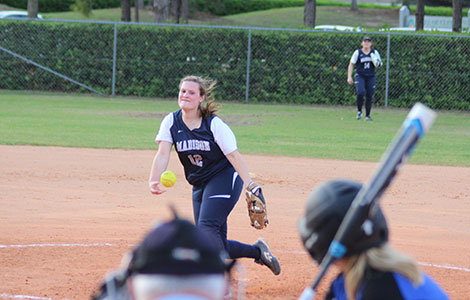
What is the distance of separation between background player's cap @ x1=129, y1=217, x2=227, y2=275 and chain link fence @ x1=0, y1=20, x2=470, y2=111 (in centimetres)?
2422

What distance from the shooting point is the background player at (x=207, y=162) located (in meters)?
6.60

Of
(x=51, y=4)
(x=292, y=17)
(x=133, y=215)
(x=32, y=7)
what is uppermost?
(x=51, y=4)

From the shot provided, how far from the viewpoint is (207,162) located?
6.71m

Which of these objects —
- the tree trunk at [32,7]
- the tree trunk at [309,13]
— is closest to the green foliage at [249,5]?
the tree trunk at [32,7]

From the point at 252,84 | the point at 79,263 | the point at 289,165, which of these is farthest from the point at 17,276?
the point at 252,84

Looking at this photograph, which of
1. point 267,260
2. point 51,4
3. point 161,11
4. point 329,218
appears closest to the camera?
point 329,218

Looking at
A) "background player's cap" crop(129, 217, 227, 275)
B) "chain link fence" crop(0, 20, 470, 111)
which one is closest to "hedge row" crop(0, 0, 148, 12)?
"chain link fence" crop(0, 20, 470, 111)

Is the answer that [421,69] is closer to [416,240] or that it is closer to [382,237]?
[416,240]

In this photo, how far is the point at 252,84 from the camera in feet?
89.6

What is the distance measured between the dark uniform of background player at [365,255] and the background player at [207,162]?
3.86 meters

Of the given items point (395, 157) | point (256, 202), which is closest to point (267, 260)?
point (256, 202)

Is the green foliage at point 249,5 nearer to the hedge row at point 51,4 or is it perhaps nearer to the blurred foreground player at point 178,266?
the hedge row at point 51,4

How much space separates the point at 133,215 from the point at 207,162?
11.4ft

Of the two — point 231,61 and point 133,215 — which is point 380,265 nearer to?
point 133,215
